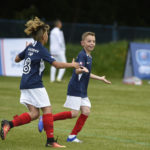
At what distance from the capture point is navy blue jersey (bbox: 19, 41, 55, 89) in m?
7.06

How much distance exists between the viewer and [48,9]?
32.7m

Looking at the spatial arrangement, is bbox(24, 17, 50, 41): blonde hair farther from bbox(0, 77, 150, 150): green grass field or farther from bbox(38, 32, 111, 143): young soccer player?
bbox(0, 77, 150, 150): green grass field

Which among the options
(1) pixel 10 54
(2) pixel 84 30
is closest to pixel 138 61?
(1) pixel 10 54

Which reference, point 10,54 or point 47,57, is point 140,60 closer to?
point 10,54

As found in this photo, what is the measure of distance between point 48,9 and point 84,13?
2.39 m

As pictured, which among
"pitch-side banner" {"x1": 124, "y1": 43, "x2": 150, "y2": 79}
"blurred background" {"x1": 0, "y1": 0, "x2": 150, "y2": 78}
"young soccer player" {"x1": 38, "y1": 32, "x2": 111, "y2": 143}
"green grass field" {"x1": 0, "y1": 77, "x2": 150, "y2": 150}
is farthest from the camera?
"blurred background" {"x1": 0, "y1": 0, "x2": 150, "y2": 78}

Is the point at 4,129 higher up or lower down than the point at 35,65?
lower down

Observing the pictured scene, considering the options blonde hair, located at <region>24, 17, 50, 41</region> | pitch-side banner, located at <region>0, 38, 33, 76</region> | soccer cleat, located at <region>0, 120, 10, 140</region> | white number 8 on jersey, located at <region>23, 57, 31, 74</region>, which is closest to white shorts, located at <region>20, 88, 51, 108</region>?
white number 8 on jersey, located at <region>23, 57, 31, 74</region>

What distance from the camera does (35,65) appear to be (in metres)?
7.11

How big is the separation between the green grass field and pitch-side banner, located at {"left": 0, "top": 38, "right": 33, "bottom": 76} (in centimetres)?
327

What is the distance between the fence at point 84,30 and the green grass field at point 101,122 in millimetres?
7613

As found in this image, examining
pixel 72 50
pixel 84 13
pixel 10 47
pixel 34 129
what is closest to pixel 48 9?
pixel 84 13

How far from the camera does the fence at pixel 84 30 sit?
23.1 meters

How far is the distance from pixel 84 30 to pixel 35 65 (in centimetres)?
1767
